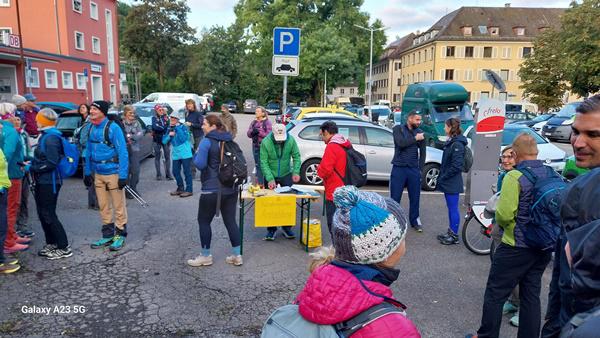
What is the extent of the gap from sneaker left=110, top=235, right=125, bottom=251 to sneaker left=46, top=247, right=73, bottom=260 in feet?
1.61

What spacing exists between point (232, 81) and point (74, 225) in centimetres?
4761

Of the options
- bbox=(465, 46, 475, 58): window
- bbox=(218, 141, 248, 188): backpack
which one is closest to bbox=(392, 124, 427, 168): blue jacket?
bbox=(218, 141, 248, 188): backpack

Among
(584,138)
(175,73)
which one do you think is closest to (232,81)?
(175,73)

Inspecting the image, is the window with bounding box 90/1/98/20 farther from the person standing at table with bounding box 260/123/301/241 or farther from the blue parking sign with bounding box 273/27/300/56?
the person standing at table with bounding box 260/123/301/241

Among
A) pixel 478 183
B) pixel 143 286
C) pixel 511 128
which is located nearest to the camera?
pixel 143 286

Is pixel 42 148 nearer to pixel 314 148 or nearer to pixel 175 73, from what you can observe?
pixel 314 148

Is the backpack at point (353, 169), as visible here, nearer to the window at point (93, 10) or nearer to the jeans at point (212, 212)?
the jeans at point (212, 212)

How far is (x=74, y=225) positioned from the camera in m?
6.62

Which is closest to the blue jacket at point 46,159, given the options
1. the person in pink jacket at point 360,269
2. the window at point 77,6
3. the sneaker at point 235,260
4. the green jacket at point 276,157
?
the sneaker at point 235,260

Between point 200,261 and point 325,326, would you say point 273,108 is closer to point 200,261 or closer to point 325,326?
point 200,261

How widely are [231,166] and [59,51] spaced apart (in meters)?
32.7

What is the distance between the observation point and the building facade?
2395cm

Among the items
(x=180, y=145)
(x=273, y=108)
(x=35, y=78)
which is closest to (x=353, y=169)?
(x=180, y=145)

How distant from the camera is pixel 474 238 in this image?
5.83m
